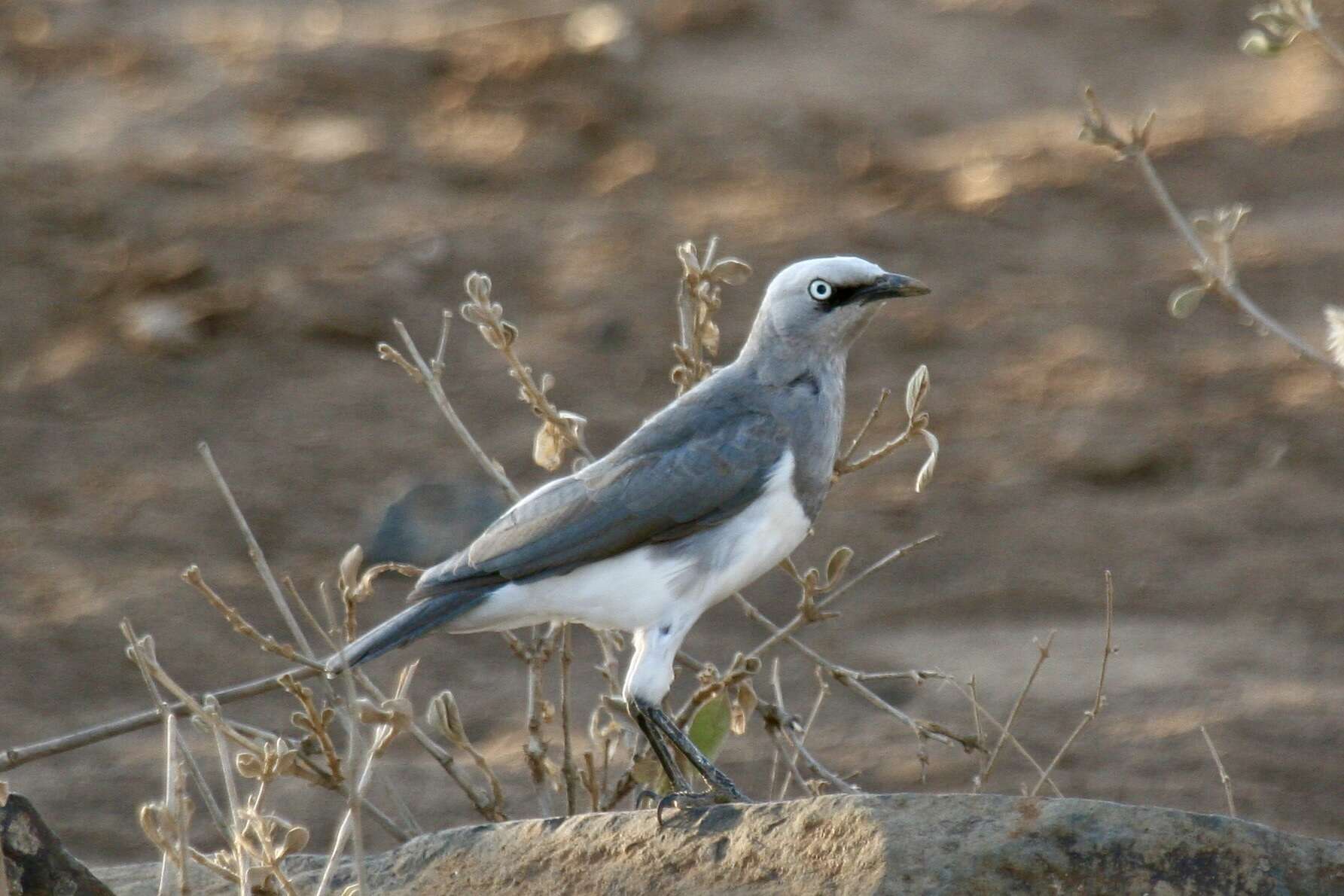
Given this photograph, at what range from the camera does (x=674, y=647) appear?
4.88 m

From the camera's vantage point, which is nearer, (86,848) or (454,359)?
(86,848)

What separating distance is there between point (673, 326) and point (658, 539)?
5665mm

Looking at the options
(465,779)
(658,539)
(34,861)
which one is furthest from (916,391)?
(34,861)

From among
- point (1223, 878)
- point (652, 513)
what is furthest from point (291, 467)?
point (1223, 878)

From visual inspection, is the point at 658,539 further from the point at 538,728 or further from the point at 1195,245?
the point at 1195,245

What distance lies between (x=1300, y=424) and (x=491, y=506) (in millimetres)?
3909

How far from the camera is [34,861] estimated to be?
444 centimetres

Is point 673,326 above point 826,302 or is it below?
below

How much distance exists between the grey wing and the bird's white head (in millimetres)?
290

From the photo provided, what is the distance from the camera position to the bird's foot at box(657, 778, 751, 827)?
171 inches

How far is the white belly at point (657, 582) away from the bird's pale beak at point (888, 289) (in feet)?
1.90

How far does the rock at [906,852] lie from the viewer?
3762mm

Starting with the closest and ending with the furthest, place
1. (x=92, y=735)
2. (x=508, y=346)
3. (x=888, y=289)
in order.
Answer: (x=92, y=735) < (x=888, y=289) < (x=508, y=346)

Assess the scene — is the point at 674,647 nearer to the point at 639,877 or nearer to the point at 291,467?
the point at 639,877
